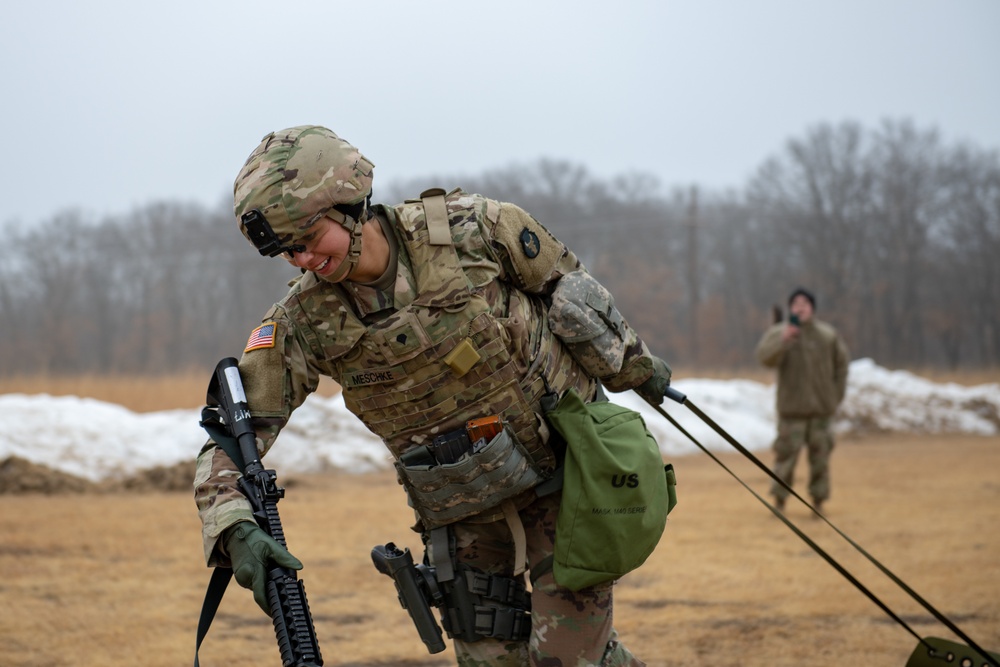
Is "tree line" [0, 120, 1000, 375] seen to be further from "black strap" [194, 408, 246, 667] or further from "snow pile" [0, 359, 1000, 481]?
"black strap" [194, 408, 246, 667]

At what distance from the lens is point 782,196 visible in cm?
4803

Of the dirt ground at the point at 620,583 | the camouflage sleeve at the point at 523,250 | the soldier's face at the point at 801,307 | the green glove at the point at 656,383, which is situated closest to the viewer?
the camouflage sleeve at the point at 523,250

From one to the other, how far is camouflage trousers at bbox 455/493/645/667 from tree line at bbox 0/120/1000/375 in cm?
3911

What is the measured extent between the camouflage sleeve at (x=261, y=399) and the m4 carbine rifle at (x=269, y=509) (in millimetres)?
36

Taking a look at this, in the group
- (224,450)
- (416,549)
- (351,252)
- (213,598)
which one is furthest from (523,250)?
(416,549)

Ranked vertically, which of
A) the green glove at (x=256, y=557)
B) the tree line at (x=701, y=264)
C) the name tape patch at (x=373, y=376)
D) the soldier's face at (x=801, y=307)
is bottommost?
the green glove at (x=256, y=557)

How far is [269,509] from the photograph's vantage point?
299 centimetres

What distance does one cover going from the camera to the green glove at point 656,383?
3.66 metres

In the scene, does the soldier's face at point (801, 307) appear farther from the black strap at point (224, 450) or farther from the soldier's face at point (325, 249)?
the black strap at point (224, 450)

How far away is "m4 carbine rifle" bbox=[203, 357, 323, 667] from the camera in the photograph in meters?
2.77

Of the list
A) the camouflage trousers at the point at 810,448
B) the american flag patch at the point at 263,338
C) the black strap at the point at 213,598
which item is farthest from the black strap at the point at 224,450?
the camouflage trousers at the point at 810,448

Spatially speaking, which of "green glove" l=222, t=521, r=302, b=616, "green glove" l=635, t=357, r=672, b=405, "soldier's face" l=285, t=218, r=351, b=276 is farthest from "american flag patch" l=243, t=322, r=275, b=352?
"green glove" l=635, t=357, r=672, b=405

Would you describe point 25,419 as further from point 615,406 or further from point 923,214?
point 923,214

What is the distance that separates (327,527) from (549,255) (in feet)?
21.1
